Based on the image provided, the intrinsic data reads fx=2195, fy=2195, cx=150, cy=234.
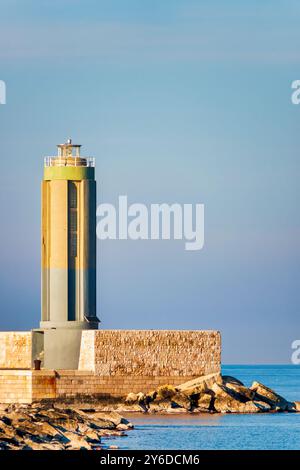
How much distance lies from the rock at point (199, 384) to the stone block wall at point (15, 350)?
6161 mm

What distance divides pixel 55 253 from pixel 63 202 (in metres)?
1.83

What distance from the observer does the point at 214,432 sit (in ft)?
226

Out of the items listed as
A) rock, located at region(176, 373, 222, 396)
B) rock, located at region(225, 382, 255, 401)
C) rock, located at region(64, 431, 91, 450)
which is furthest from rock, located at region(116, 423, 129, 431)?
rock, located at region(225, 382, 255, 401)

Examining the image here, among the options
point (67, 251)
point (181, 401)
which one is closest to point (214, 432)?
point (181, 401)

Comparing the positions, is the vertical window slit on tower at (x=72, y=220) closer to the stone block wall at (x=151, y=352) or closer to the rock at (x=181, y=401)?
the stone block wall at (x=151, y=352)

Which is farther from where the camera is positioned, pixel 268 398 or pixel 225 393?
pixel 268 398

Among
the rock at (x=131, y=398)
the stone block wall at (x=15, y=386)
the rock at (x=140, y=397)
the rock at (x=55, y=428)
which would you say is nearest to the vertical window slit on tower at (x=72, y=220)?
the stone block wall at (x=15, y=386)

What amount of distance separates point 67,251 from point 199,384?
6.53 meters

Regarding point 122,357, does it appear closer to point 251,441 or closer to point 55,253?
point 55,253

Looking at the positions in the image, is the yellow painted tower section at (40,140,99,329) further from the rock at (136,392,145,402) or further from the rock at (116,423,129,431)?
the rock at (116,423,129,431)

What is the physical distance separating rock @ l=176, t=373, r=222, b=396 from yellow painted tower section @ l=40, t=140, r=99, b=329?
400 centimetres

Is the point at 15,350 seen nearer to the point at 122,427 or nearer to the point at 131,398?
the point at 131,398

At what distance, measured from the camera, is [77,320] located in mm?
76875

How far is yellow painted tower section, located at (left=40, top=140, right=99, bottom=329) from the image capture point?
76250mm
